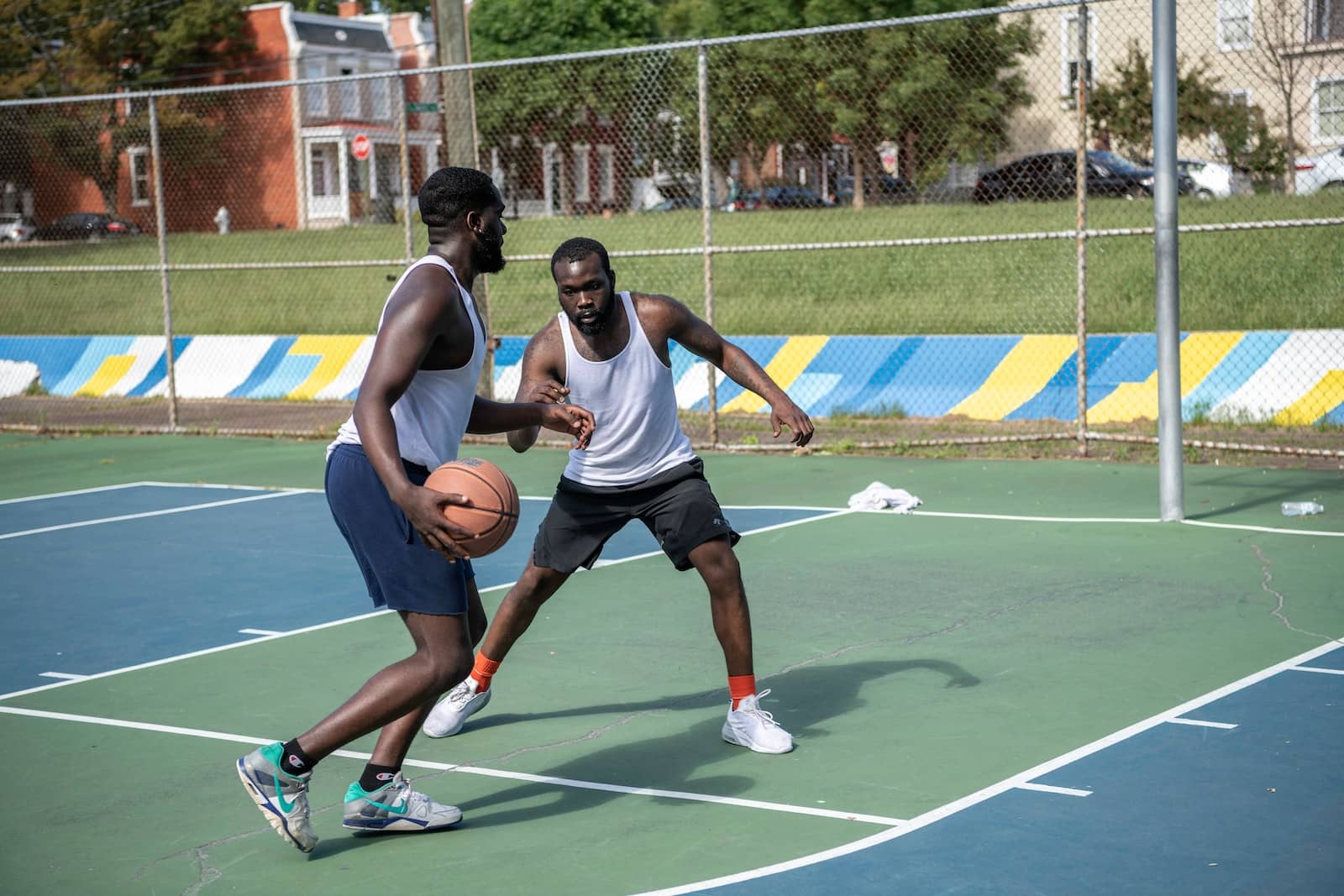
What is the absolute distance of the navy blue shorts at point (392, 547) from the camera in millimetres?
4871

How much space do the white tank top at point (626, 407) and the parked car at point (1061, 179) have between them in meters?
9.06

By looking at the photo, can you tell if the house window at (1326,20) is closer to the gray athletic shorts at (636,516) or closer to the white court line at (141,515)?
the gray athletic shorts at (636,516)

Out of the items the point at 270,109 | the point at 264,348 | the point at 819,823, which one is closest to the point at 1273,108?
the point at 819,823

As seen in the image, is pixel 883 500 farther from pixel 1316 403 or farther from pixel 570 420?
pixel 570 420

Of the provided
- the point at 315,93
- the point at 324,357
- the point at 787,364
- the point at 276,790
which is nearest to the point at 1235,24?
the point at 787,364

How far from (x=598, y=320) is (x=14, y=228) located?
84.0 ft

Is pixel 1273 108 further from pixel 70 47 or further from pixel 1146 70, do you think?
pixel 70 47

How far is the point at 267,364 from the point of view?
19.4 m

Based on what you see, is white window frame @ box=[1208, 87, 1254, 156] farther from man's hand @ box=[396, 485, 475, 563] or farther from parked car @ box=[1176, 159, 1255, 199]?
man's hand @ box=[396, 485, 475, 563]

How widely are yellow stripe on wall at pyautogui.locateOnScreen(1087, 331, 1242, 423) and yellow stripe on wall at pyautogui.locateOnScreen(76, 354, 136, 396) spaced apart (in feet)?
40.0

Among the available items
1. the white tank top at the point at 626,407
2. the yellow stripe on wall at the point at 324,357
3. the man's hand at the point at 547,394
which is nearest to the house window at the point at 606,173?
the yellow stripe on wall at the point at 324,357

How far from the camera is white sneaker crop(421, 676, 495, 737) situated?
633cm

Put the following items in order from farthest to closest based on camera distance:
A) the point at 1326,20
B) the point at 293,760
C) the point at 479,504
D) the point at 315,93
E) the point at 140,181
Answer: the point at 315,93 → the point at 140,181 → the point at 1326,20 → the point at 293,760 → the point at 479,504

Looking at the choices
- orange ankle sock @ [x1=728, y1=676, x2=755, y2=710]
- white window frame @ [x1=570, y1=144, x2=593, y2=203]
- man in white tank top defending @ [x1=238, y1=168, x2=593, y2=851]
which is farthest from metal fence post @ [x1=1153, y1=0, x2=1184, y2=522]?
white window frame @ [x1=570, y1=144, x2=593, y2=203]
